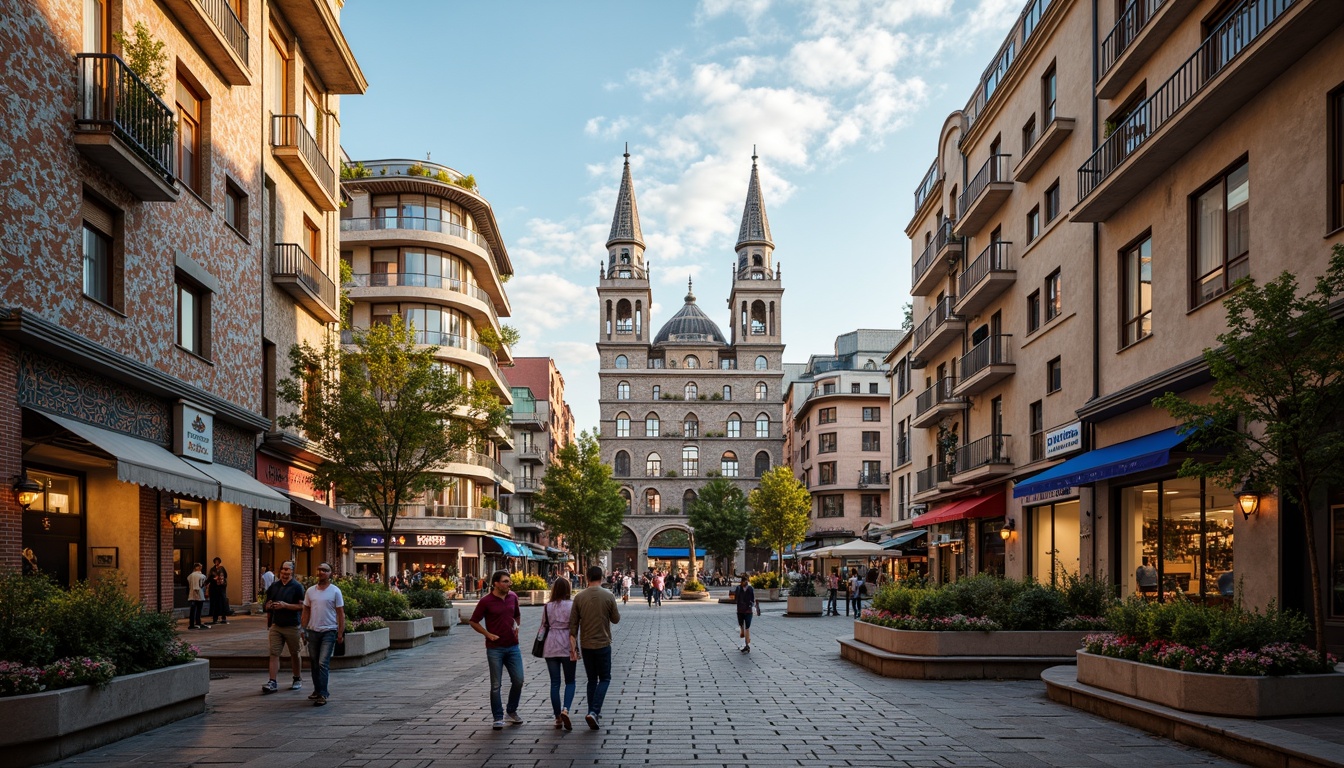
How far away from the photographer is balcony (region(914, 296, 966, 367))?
35.1m

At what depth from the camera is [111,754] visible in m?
9.41

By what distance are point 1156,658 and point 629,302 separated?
90589 millimetres

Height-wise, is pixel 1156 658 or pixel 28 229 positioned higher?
pixel 28 229

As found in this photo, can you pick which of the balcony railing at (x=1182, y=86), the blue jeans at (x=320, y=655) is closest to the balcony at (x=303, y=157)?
the blue jeans at (x=320, y=655)

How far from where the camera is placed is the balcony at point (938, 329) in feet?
115

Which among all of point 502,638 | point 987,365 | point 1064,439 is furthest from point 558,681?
point 987,365

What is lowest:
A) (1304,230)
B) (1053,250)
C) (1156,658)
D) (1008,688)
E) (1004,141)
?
(1008,688)

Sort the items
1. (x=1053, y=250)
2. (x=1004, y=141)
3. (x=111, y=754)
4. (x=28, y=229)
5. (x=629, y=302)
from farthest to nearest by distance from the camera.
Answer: (x=629, y=302), (x=1004, y=141), (x=1053, y=250), (x=28, y=229), (x=111, y=754)

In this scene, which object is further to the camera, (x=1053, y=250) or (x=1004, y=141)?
(x=1004, y=141)

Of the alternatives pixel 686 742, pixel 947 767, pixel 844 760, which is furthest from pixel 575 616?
pixel 947 767

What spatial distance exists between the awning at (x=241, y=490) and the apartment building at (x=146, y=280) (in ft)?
0.27

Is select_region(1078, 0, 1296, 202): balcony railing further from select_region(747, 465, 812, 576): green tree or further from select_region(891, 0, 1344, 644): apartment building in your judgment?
select_region(747, 465, 812, 576): green tree

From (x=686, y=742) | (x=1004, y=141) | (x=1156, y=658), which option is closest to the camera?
(x=686, y=742)

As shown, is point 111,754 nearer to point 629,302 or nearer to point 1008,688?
point 1008,688
